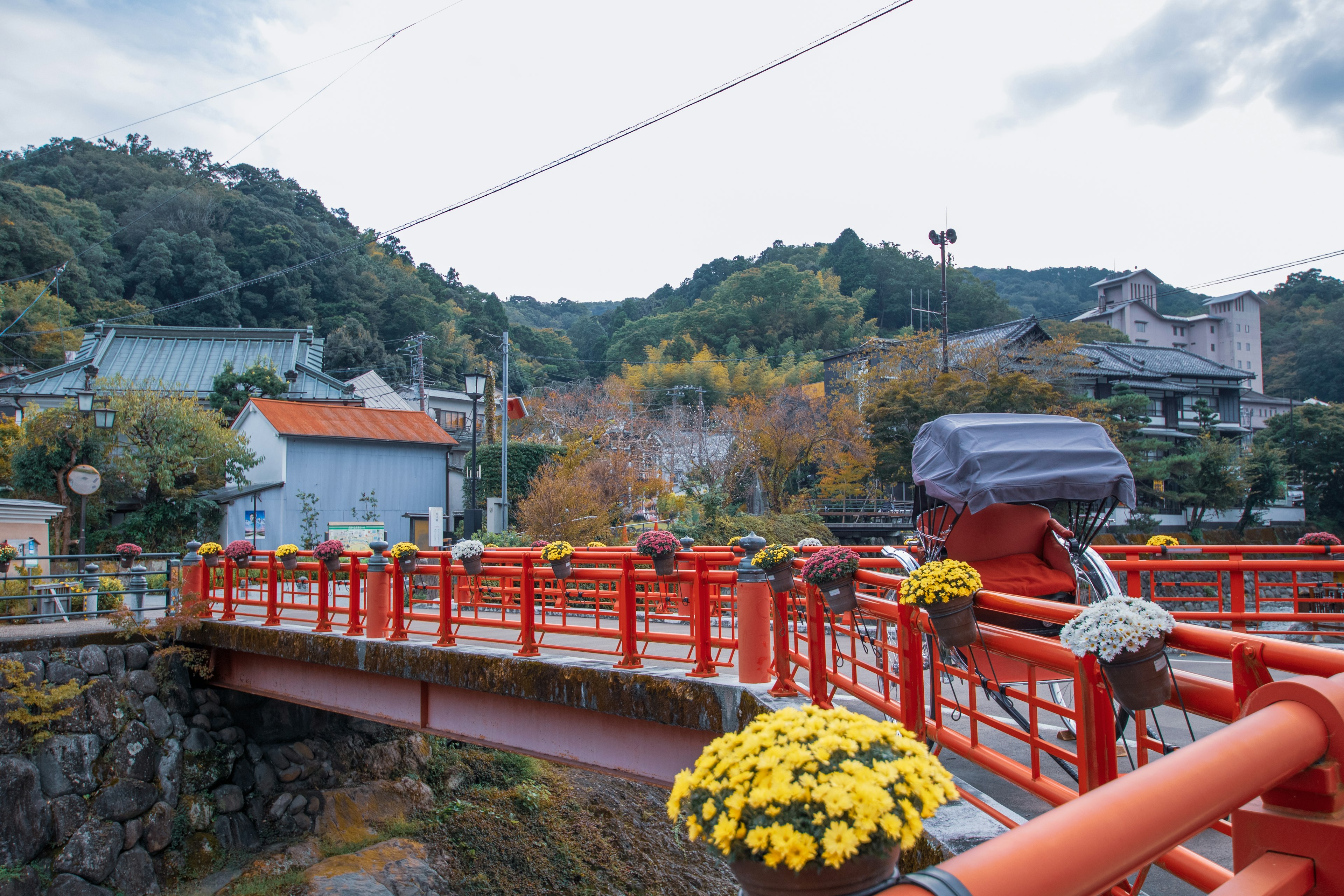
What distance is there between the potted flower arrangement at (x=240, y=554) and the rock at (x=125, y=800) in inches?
134

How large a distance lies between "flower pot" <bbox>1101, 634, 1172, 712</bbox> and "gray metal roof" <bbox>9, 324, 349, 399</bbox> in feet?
141

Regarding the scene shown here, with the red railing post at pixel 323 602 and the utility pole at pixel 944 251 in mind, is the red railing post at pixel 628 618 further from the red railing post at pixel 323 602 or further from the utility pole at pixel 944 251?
the utility pole at pixel 944 251

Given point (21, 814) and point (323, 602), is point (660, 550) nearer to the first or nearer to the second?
point (323, 602)

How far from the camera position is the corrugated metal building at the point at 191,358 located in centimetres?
4028

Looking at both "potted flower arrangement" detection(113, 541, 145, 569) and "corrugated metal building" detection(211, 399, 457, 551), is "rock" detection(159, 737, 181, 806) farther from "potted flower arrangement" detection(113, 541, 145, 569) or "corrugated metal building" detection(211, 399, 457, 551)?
"corrugated metal building" detection(211, 399, 457, 551)

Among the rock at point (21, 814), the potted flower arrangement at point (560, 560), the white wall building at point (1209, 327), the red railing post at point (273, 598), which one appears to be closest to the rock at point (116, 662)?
the rock at point (21, 814)

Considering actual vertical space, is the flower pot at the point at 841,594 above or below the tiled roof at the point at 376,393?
below

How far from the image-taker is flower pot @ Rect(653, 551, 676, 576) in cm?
747

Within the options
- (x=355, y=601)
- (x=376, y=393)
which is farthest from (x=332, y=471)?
(x=355, y=601)

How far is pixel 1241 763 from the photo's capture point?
5.35ft

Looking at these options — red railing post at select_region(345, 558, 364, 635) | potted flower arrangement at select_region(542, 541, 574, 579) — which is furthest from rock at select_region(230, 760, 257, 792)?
potted flower arrangement at select_region(542, 541, 574, 579)

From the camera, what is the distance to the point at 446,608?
9.47 metres

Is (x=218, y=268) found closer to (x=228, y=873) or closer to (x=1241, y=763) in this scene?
(x=228, y=873)

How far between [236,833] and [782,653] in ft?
34.6
